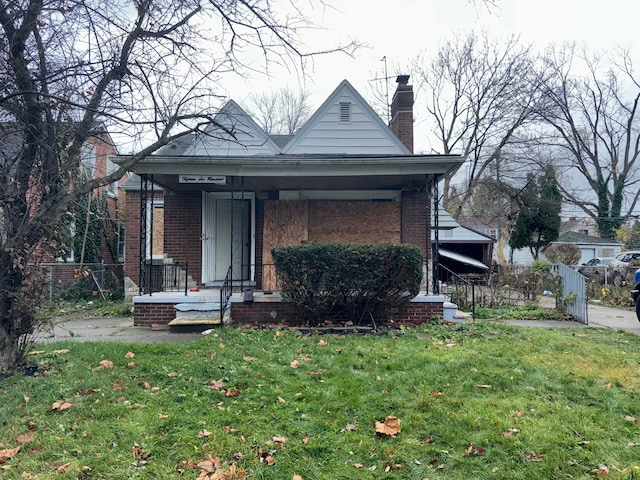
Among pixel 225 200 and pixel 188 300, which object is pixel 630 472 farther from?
pixel 225 200

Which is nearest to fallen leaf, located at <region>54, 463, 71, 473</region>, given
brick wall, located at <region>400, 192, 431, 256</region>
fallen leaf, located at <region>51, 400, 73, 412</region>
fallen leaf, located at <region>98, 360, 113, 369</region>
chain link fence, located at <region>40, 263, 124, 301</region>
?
fallen leaf, located at <region>51, 400, 73, 412</region>

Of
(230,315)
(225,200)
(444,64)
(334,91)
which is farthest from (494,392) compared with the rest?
(444,64)

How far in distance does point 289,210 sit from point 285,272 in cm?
313

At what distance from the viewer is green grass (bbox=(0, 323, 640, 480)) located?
2969 mm

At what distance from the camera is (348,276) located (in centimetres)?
749

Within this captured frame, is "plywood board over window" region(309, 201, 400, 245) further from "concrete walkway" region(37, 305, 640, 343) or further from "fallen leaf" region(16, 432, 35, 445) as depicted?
"fallen leaf" region(16, 432, 35, 445)

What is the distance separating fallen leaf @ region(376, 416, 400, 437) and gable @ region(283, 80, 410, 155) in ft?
27.9

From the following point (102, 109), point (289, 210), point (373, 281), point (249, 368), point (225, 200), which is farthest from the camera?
point (225, 200)

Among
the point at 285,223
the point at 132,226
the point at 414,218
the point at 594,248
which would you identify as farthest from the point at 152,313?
the point at 594,248

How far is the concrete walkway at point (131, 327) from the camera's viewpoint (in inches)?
278

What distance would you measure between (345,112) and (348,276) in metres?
5.84

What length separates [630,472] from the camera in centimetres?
281

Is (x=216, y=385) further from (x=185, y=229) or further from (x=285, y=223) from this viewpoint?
(x=185, y=229)

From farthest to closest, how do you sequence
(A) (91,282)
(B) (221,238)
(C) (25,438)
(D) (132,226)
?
(A) (91,282), (D) (132,226), (B) (221,238), (C) (25,438)
